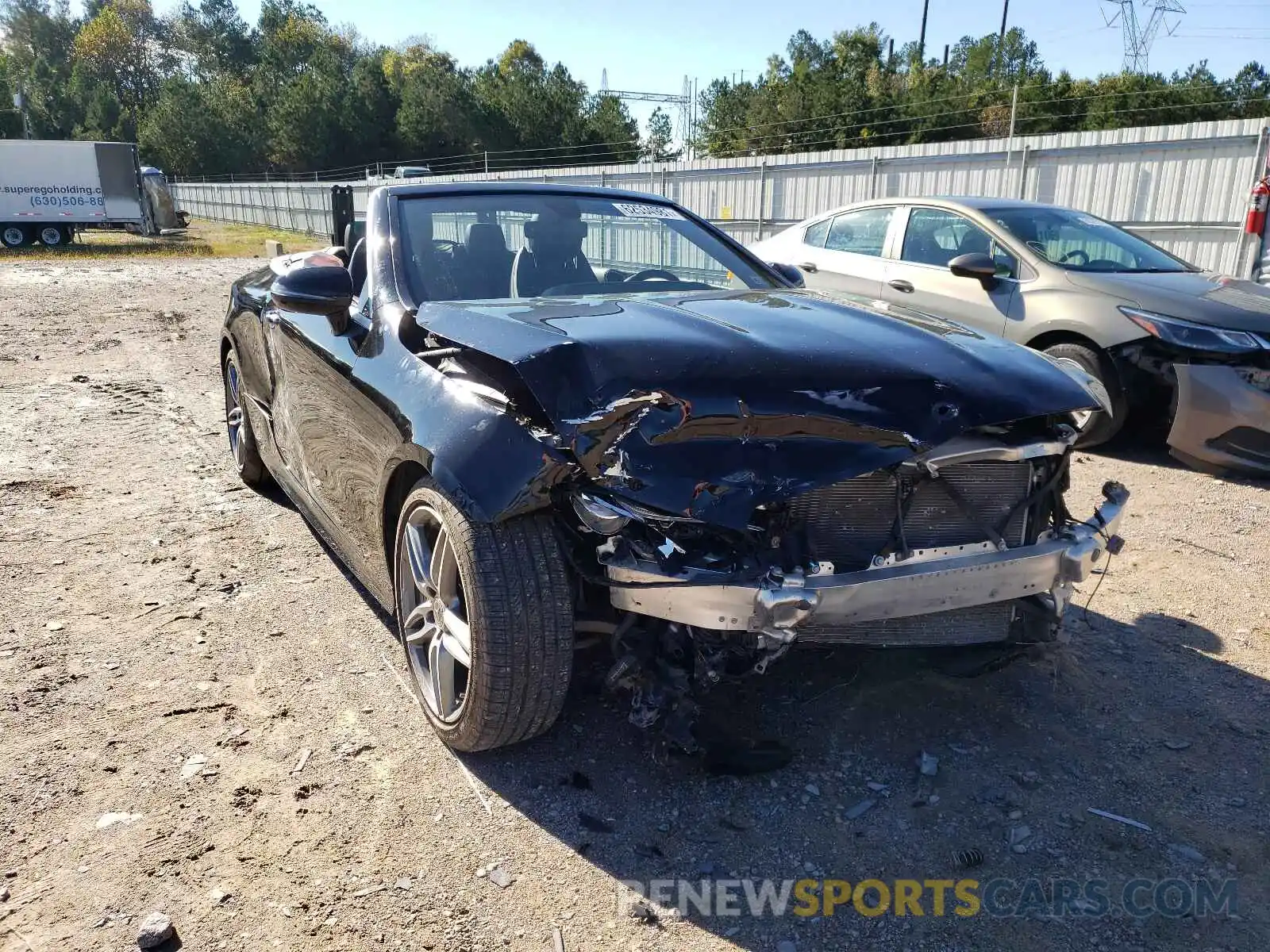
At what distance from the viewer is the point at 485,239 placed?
11.7ft

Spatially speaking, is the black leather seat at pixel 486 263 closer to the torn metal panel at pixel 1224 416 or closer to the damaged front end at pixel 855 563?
the damaged front end at pixel 855 563

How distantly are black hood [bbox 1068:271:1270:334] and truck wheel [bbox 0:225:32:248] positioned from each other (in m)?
33.3

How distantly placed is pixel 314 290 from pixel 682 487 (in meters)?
1.63

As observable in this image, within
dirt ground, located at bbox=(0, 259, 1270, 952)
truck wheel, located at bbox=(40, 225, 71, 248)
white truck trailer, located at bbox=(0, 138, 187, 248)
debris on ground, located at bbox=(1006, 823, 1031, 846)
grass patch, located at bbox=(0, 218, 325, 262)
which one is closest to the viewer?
dirt ground, located at bbox=(0, 259, 1270, 952)

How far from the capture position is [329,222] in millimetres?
33000

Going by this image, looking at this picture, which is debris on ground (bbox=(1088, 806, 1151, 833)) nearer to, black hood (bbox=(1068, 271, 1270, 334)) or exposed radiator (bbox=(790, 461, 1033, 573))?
exposed radiator (bbox=(790, 461, 1033, 573))

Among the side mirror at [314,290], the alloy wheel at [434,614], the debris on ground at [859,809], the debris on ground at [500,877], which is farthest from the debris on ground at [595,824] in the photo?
the side mirror at [314,290]

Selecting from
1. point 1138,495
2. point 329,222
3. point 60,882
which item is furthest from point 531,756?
point 329,222

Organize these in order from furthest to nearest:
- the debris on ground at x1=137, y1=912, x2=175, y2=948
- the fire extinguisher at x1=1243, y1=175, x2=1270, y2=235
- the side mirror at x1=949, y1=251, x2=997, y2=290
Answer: the fire extinguisher at x1=1243, y1=175, x2=1270, y2=235
the side mirror at x1=949, y1=251, x2=997, y2=290
the debris on ground at x1=137, y1=912, x2=175, y2=948

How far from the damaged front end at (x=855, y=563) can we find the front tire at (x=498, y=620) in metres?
0.12

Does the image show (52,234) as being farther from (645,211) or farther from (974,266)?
(645,211)

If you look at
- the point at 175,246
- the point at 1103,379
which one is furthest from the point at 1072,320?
the point at 175,246

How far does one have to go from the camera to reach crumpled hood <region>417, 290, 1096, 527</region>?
2271mm

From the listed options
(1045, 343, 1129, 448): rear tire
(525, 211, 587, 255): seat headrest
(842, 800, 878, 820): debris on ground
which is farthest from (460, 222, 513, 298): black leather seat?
(1045, 343, 1129, 448): rear tire
